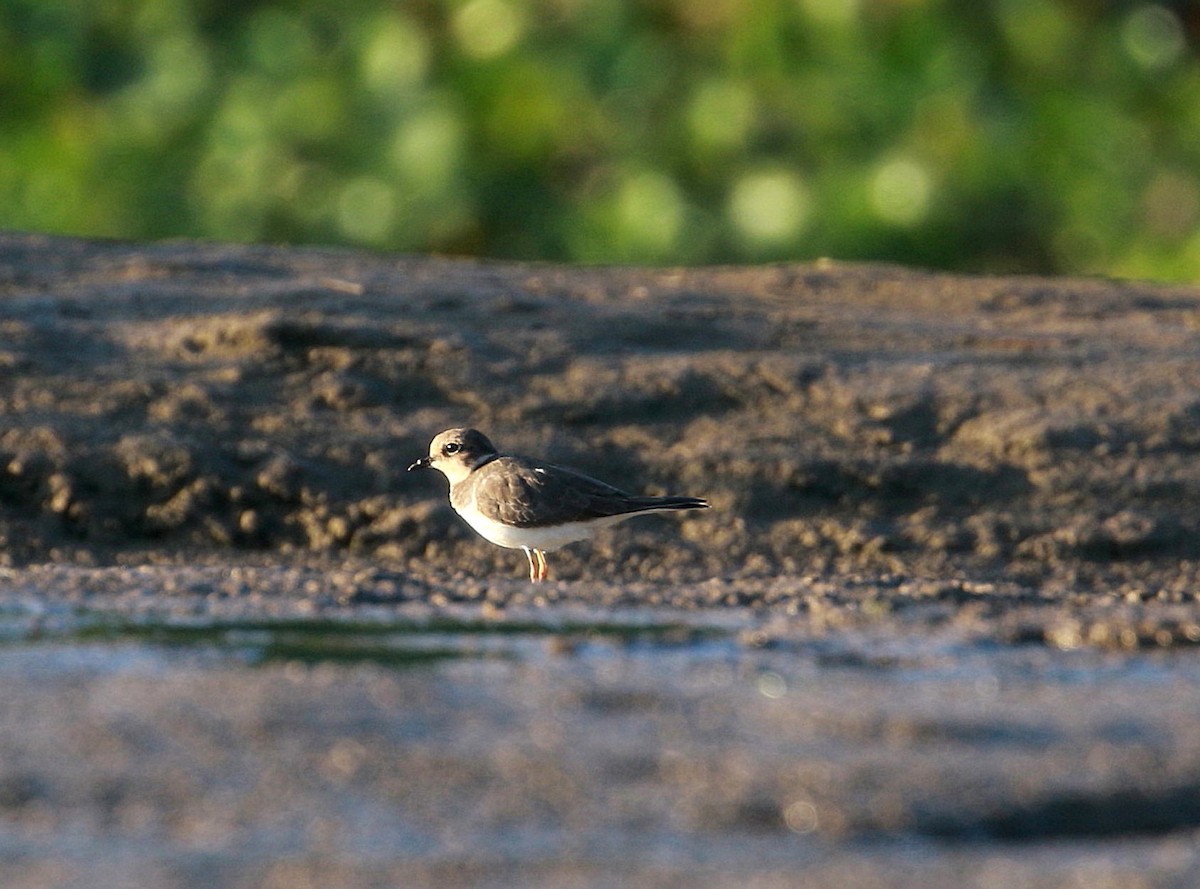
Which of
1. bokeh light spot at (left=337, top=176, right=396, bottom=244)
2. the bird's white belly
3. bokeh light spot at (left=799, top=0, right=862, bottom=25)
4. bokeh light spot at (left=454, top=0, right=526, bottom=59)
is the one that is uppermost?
bokeh light spot at (left=454, top=0, right=526, bottom=59)

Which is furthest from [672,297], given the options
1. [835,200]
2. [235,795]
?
[235,795]

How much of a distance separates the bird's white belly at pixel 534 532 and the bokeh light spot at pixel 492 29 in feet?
28.8

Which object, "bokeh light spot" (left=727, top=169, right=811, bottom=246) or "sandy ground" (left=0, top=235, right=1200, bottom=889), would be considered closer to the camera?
"sandy ground" (left=0, top=235, right=1200, bottom=889)

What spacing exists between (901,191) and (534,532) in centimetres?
821

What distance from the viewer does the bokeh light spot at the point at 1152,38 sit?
17062 mm

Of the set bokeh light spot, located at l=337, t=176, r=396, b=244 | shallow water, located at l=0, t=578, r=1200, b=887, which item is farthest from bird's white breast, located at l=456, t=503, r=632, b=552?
bokeh light spot, located at l=337, t=176, r=396, b=244

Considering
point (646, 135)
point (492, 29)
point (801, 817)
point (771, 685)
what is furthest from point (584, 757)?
point (492, 29)

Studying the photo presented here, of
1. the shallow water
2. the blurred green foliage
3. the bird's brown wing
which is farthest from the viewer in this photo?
the blurred green foliage

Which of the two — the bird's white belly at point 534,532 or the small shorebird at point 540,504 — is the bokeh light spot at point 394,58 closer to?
the small shorebird at point 540,504

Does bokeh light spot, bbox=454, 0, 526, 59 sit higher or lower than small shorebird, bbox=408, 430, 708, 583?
higher

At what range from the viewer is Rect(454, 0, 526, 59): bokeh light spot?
54.6ft

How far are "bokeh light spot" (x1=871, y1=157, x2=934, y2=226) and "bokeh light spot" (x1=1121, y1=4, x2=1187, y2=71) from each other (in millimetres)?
2401

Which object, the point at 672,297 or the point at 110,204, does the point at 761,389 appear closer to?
the point at 672,297

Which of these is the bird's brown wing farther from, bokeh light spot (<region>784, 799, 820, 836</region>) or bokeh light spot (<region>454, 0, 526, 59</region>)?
bokeh light spot (<region>454, 0, 526, 59</region>)
